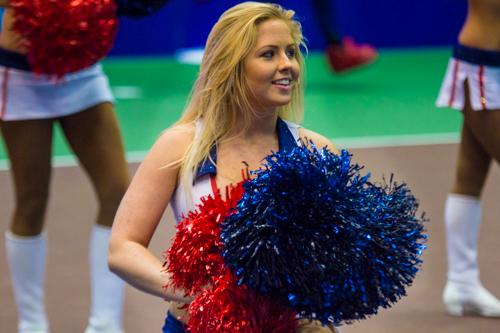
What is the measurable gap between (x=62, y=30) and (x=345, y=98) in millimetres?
4963

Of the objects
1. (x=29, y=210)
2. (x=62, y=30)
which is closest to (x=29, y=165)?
(x=29, y=210)

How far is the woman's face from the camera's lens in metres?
2.37

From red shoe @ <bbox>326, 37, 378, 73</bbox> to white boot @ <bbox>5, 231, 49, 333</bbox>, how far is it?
15.6 ft

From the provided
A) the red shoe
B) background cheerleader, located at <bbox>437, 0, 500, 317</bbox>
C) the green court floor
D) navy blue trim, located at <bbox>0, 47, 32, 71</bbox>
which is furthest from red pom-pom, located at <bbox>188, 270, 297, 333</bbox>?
the red shoe

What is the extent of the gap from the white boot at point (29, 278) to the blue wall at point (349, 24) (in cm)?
666

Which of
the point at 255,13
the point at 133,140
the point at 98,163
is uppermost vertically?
the point at 255,13

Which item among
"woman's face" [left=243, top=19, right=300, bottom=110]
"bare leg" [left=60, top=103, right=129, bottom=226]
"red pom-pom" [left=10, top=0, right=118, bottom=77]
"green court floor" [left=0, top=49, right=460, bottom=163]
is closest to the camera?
"woman's face" [left=243, top=19, right=300, bottom=110]

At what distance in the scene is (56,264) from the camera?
4684 millimetres

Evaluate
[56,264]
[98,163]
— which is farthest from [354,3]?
[98,163]

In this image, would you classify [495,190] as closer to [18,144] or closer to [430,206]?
[430,206]

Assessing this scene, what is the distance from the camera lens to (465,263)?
13.6 feet

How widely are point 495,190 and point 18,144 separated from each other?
115 inches

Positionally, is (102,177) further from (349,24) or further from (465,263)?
(349,24)

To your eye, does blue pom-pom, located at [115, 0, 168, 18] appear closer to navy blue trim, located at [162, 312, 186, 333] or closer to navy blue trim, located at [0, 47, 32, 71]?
navy blue trim, located at [0, 47, 32, 71]
